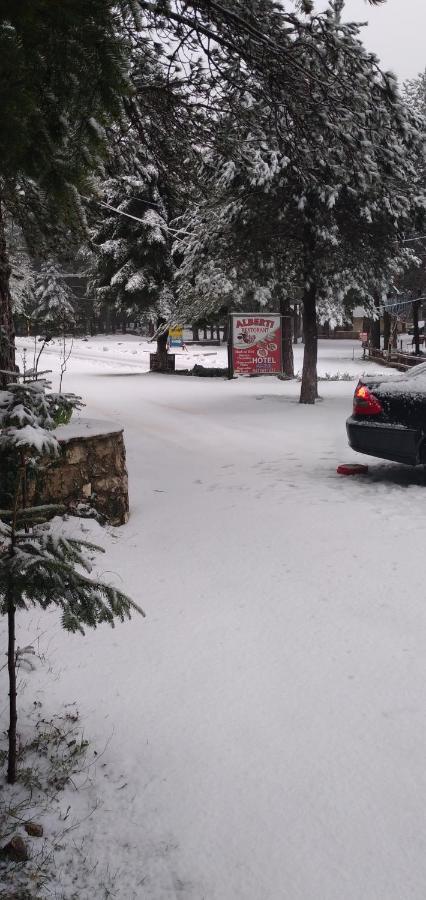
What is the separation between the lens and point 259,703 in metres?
3.43

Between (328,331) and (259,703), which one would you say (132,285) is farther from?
(328,331)

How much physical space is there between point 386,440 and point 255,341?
35.6ft

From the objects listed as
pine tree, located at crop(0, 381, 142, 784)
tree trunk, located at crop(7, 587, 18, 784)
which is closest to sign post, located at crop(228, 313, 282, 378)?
pine tree, located at crop(0, 381, 142, 784)

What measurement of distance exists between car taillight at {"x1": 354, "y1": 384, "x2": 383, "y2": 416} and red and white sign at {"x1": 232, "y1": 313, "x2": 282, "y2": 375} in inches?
407

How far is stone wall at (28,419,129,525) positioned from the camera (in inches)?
225

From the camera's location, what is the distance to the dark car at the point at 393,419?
739cm

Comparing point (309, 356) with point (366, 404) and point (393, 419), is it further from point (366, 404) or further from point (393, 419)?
point (393, 419)

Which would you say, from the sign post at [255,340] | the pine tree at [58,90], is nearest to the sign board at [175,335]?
the sign post at [255,340]

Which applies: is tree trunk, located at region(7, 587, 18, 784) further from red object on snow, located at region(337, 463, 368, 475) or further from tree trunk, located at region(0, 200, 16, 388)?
red object on snow, located at region(337, 463, 368, 475)

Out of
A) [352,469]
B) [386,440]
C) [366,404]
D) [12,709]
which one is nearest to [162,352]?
[352,469]

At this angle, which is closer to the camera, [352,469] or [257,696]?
[257,696]

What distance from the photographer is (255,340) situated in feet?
Answer: 59.1

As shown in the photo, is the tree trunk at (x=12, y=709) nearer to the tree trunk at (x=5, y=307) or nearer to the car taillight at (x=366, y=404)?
the tree trunk at (x=5, y=307)

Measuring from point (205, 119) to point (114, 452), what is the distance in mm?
4194
